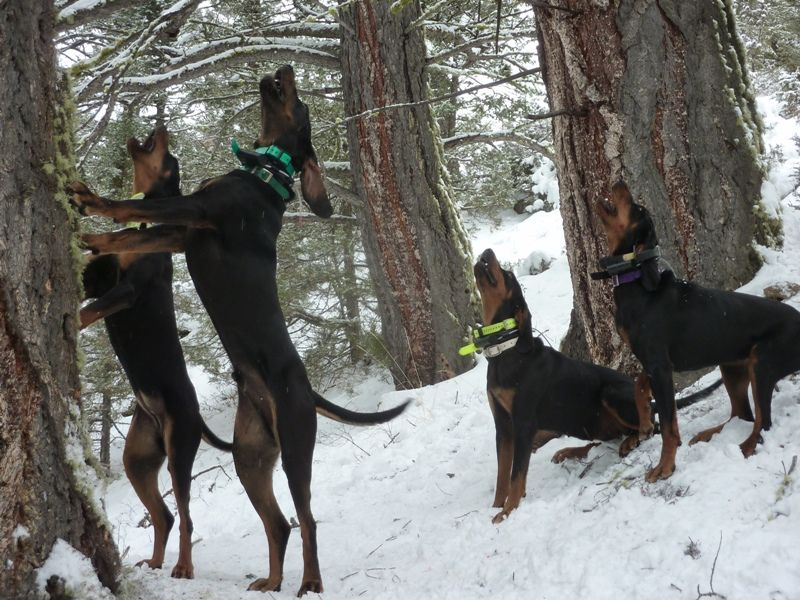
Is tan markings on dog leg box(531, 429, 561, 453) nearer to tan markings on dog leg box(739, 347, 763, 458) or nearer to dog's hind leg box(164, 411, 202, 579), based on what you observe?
tan markings on dog leg box(739, 347, 763, 458)

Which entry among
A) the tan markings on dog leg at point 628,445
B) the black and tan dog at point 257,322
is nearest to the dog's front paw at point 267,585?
the black and tan dog at point 257,322

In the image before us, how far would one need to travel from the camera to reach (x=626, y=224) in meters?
3.85

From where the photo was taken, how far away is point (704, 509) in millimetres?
2955

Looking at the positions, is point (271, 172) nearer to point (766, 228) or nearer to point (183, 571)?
point (183, 571)

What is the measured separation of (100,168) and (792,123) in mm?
14908

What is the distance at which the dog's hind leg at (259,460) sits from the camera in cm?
344

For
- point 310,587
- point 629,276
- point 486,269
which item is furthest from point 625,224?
point 310,587

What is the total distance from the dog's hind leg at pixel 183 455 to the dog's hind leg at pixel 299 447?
0.59 meters

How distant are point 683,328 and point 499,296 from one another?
39.6 inches

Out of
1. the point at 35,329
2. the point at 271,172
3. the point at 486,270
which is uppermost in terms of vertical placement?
the point at 271,172

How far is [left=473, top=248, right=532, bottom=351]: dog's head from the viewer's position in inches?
160

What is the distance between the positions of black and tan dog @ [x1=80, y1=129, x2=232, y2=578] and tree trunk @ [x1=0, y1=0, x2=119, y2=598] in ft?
3.21

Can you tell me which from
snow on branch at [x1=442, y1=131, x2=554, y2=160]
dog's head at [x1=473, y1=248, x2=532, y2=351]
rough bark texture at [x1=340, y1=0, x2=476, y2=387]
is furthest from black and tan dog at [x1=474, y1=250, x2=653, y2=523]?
snow on branch at [x1=442, y1=131, x2=554, y2=160]

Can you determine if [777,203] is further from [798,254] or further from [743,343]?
[743,343]
